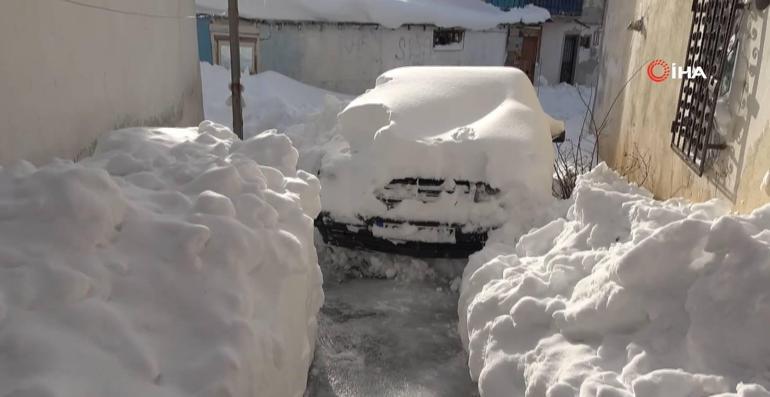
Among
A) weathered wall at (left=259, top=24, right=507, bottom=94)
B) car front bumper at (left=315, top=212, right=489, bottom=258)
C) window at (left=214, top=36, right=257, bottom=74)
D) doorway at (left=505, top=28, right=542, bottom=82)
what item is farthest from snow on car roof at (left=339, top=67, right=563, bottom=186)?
doorway at (left=505, top=28, right=542, bottom=82)

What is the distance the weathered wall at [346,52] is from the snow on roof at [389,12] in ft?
0.95

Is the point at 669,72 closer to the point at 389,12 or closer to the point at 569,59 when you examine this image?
the point at 389,12

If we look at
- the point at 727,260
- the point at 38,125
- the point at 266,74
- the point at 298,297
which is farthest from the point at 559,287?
the point at 266,74

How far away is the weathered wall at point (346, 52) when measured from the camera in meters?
16.5

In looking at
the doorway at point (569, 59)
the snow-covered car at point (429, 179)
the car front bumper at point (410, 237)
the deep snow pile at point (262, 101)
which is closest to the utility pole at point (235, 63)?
the deep snow pile at point (262, 101)

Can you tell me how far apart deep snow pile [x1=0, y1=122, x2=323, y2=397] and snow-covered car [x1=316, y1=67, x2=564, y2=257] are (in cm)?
162

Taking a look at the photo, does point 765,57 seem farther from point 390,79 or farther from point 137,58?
point 137,58

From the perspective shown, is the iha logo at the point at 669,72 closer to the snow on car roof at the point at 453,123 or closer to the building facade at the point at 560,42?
the snow on car roof at the point at 453,123

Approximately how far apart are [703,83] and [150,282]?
3.94m

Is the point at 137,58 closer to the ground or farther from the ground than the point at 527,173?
farther from the ground

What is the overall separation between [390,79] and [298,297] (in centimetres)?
351

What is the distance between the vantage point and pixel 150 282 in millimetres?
2287

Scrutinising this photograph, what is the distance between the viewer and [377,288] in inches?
199

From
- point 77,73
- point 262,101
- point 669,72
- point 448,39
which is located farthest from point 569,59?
point 77,73
